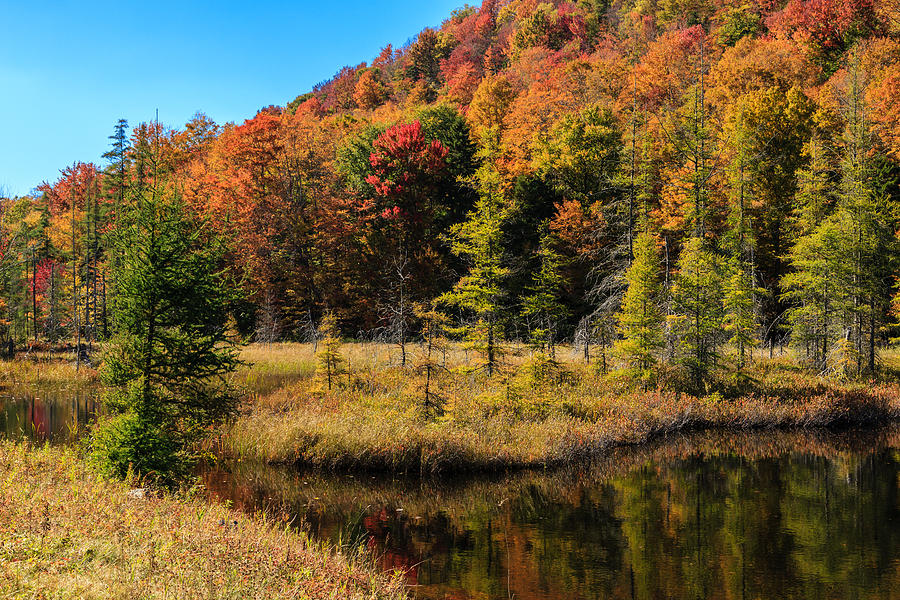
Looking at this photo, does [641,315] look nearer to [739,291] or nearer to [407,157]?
[739,291]

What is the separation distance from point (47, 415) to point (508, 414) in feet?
55.1

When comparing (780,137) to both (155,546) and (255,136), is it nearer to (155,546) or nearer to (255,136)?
(255,136)

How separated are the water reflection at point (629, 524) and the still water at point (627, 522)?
4cm

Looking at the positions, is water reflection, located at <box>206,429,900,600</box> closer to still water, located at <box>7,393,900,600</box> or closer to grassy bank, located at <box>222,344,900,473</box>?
still water, located at <box>7,393,900,600</box>

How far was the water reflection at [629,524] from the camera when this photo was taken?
34.2 ft

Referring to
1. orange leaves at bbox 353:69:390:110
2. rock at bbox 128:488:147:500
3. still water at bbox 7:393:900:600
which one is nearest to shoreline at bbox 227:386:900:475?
still water at bbox 7:393:900:600

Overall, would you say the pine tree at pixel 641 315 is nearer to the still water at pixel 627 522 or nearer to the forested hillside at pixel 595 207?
the forested hillside at pixel 595 207

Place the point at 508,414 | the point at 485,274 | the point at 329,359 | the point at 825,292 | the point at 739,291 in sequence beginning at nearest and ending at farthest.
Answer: the point at 508,414
the point at 485,274
the point at 329,359
the point at 739,291
the point at 825,292

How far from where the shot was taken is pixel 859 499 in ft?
51.0

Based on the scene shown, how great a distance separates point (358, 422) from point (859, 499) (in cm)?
1329

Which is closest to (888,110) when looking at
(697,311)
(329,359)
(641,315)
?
(697,311)

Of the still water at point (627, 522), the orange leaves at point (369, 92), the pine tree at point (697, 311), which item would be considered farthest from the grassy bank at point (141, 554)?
the orange leaves at point (369, 92)

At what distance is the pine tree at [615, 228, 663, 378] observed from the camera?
24859 mm

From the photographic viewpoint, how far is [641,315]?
81.9ft
